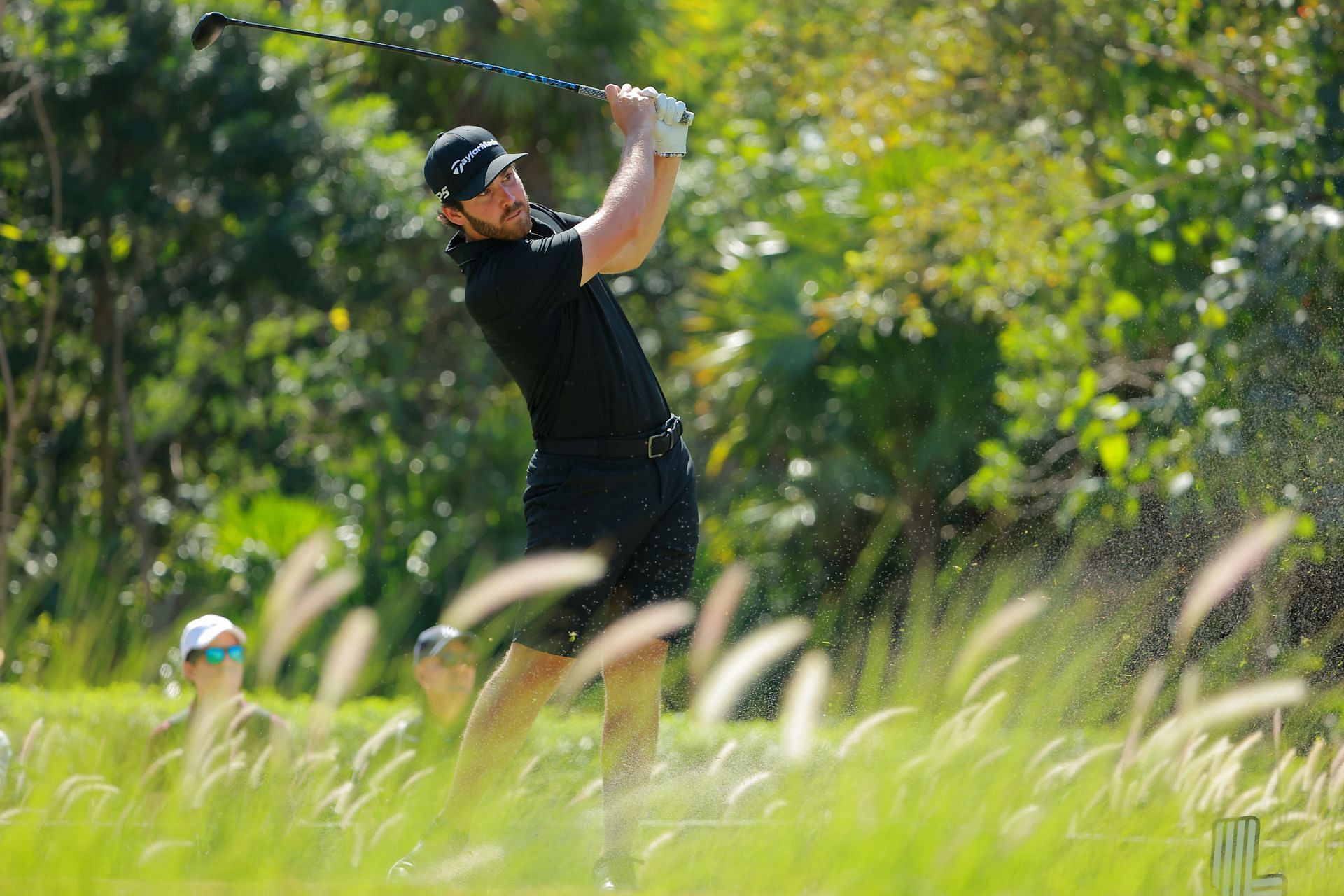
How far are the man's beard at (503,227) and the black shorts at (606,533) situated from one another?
532 mm

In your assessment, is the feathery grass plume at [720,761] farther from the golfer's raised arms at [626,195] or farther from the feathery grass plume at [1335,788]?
the feathery grass plume at [1335,788]

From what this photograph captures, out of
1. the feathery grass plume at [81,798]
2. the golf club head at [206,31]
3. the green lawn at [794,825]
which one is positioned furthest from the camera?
the golf club head at [206,31]

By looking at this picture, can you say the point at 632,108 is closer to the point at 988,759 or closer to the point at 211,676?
the point at 988,759

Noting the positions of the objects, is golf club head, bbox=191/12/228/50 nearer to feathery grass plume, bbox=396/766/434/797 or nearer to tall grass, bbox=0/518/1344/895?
tall grass, bbox=0/518/1344/895

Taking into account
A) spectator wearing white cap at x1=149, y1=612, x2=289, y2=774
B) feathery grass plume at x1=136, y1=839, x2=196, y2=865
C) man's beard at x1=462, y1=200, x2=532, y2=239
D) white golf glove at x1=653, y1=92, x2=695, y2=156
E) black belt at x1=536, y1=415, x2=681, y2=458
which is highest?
white golf glove at x1=653, y1=92, x2=695, y2=156

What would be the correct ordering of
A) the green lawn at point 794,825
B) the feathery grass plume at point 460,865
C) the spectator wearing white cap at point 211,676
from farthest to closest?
the spectator wearing white cap at point 211,676
the feathery grass plume at point 460,865
the green lawn at point 794,825

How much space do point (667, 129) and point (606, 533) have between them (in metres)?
1.02

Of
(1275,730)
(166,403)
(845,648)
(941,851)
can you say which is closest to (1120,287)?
(845,648)

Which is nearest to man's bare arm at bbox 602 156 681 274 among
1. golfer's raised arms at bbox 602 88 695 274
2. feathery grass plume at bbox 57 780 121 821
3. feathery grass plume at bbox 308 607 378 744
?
golfer's raised arms at bbox 602 88 695 274

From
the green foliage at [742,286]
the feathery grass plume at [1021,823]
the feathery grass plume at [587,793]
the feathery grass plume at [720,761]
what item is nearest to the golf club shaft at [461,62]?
the feathery grass plume at [720,761]

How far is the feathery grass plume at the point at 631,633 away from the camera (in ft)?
11.9

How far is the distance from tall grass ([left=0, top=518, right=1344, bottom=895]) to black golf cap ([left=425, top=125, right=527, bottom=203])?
3.40 ft

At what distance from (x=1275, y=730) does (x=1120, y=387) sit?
649 centimetres

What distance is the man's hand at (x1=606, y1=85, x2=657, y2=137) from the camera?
3867 millimetres
